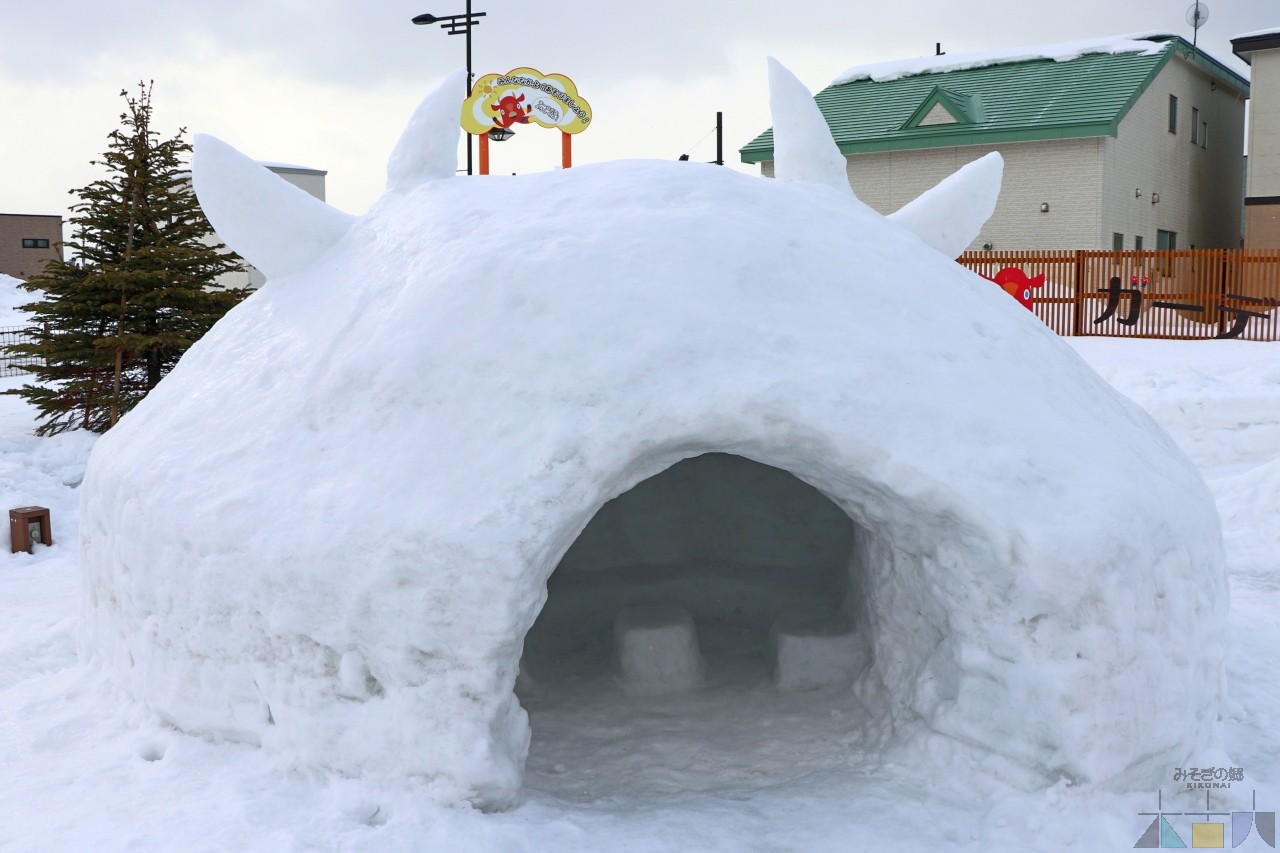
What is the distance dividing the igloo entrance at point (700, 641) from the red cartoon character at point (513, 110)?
9.86 metres

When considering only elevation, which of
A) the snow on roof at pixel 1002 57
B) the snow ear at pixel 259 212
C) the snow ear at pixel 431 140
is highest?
the snow on roof at pixel 1002 57

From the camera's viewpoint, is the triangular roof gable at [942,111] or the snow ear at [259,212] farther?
the triangular roof gable at [942,111]

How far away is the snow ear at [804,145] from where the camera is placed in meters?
6.12

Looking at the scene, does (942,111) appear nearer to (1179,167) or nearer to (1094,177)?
(1094,177)

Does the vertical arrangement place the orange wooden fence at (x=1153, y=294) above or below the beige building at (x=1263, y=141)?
below

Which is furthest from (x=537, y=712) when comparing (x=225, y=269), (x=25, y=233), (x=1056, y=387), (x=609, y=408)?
(x=25, y=233)

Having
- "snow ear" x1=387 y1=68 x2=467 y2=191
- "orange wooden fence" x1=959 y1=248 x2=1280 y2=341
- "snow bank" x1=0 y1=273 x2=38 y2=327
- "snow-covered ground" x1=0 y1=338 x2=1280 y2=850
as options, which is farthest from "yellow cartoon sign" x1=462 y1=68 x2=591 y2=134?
"snow bank" x1=0 y1=273 x2=38 y2=327

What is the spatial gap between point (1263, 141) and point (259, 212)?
21956mm

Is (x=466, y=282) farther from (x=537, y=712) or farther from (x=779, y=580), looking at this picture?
(x=779, y=580)

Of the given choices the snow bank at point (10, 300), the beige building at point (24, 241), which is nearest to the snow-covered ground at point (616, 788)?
the snow bank at point (10, 300)

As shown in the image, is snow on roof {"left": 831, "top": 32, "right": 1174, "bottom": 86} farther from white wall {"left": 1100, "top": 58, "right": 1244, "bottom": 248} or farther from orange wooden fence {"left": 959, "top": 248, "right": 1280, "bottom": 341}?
orange wooden fence {"left": 959, "top": 248, "right": 1280, "bottom": 341}

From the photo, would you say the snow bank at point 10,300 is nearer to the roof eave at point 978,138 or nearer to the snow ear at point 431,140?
the roof eave at point 978,138

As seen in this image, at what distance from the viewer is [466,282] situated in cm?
480

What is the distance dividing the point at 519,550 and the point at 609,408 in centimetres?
66
